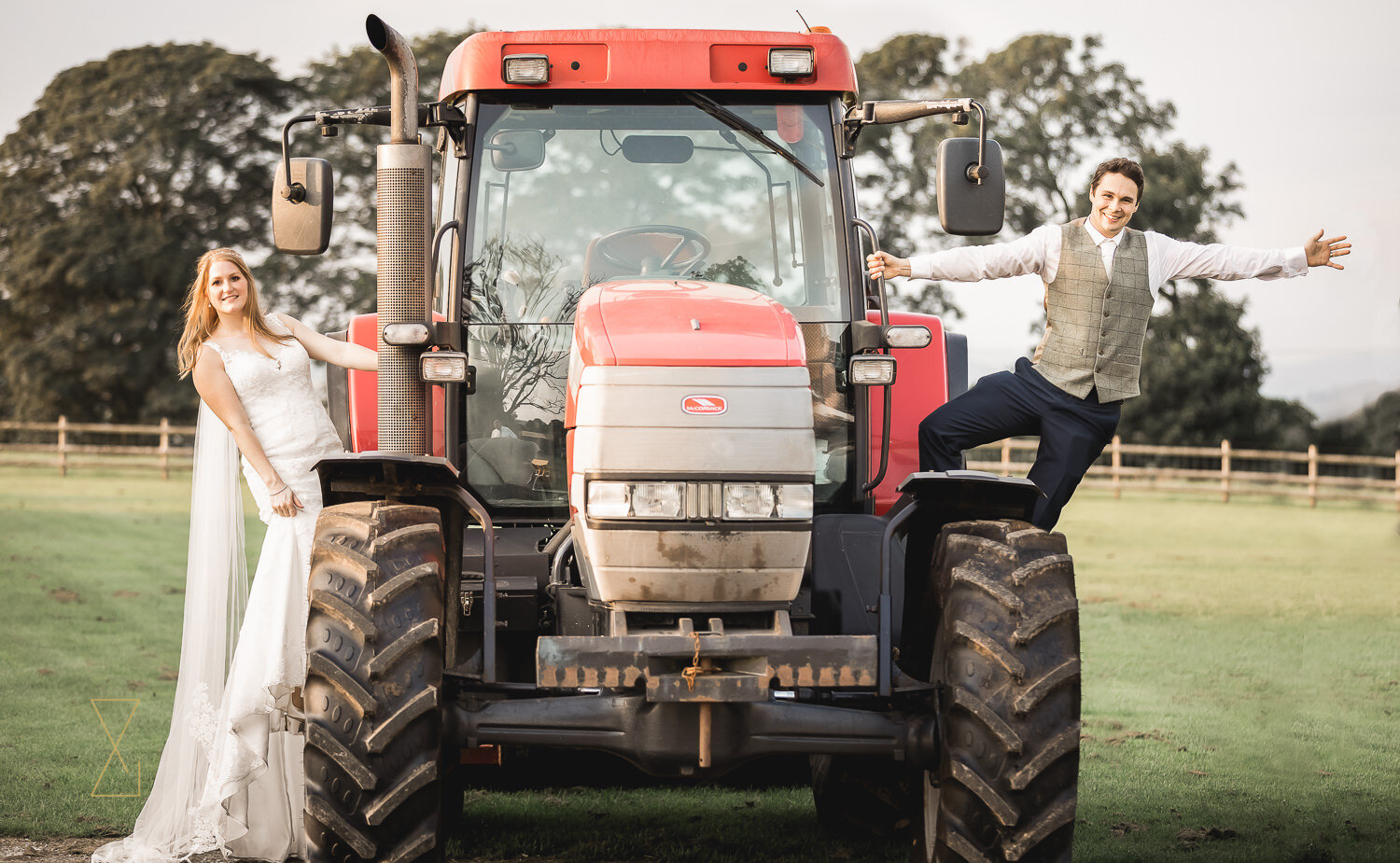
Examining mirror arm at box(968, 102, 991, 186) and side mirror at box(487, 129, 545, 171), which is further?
side mirror at box(487, 129, 545, 171)

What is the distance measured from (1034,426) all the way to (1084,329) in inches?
15.2

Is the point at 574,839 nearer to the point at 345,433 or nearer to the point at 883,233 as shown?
the point at 345,433

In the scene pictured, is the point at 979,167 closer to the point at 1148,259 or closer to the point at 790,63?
the point at 790,63

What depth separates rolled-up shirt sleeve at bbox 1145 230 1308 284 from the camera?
4.99m

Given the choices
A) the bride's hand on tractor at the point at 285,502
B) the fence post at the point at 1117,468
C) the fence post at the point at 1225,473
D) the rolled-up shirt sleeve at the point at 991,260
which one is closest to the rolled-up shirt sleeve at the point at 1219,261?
the rolled-up shirt sleeve at the point at 991,260

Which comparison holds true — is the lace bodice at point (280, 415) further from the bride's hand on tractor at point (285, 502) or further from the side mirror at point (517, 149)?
the side mirror at point (517, 149)

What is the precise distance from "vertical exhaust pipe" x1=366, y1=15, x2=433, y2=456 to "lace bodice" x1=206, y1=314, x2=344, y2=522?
3.20 ft

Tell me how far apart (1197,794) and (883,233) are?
23.2 m

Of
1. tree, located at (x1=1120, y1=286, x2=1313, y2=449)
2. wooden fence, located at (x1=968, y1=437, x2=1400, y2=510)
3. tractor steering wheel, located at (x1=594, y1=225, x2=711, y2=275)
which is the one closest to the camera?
tractor steering wheel, located at (x1=594, y1=225, x2=711, y2=275)

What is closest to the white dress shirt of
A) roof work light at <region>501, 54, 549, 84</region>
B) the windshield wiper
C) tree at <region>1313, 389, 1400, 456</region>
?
the windshield wiper

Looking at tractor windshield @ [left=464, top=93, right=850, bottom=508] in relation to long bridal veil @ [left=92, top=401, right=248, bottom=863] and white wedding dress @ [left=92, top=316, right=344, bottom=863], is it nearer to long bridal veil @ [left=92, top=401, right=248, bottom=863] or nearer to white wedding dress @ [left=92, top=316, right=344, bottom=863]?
white wedding dress @ [left=92, top=316, right=344, bottom=863]

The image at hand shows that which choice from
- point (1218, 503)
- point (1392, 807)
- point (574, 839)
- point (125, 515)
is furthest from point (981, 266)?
point (1218, 503)

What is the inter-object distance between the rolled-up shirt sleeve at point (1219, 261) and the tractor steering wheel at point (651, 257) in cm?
159

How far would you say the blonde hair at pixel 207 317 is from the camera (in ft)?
17.7
